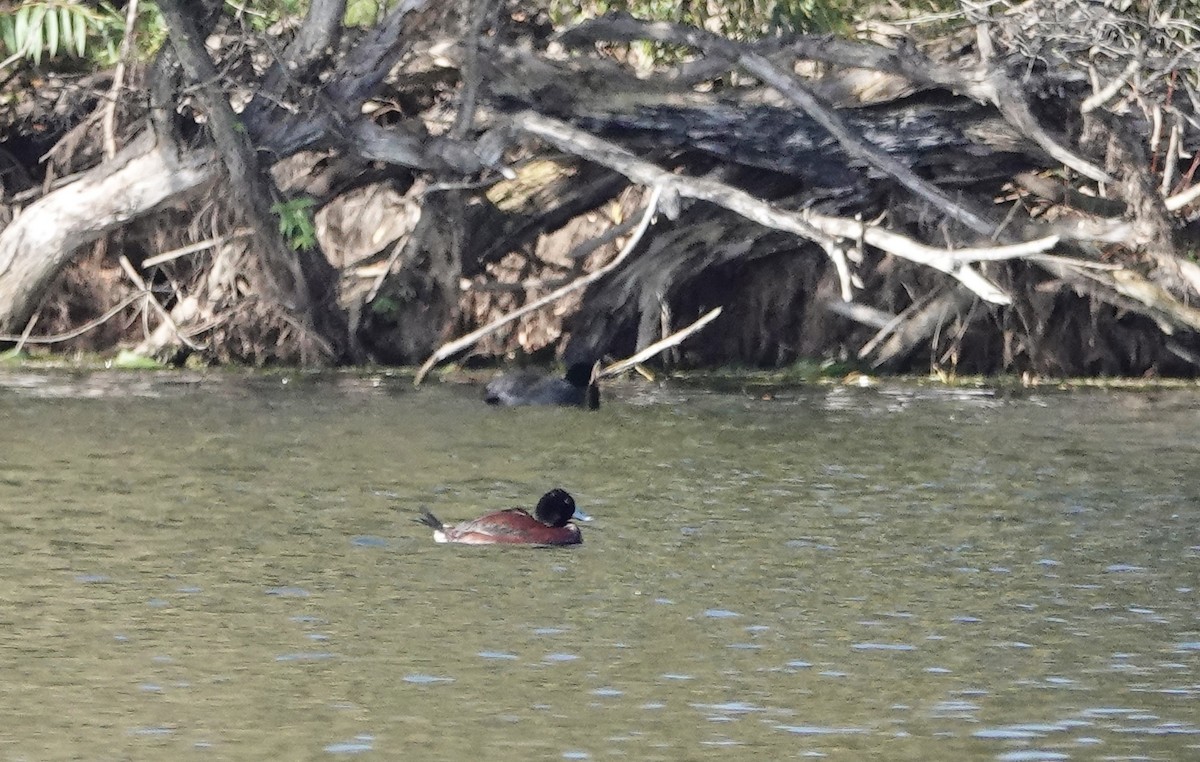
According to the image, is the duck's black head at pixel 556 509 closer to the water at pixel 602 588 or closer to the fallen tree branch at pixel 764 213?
the water at pixel 602 588

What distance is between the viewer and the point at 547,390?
1780 cm

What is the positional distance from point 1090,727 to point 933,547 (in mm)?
3697

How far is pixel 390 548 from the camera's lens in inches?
427

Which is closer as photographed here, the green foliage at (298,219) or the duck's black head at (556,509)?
the duck's black head at (556,509)

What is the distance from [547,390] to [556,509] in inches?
272

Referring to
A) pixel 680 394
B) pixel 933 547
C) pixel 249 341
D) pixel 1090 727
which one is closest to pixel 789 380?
pixel 680 394

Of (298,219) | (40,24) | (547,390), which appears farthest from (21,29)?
(547,390)

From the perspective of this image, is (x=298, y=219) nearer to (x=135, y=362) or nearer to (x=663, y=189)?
(x=135, y=362)

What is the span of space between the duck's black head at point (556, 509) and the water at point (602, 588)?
0.73ft

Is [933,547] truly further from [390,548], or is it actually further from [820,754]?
[820,754]

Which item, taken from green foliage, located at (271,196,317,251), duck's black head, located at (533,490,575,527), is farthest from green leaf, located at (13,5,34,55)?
duck's black head, located at (533,490,575,527)

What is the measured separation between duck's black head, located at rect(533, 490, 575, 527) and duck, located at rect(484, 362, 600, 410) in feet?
21.3

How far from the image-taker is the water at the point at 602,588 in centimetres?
733

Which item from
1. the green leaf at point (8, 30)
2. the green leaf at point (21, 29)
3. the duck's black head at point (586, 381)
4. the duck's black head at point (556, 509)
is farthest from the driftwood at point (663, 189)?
the duck's black head at point (556, 509)
